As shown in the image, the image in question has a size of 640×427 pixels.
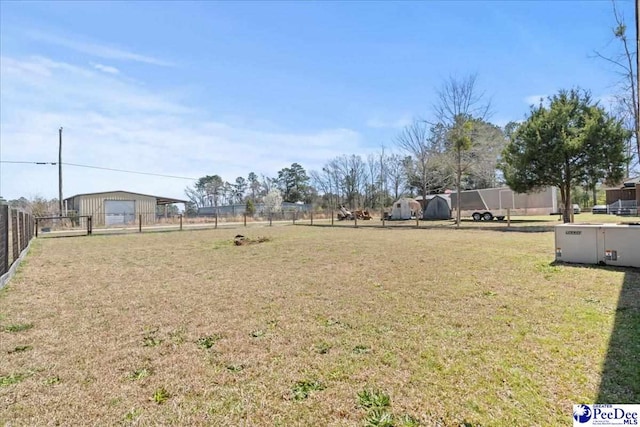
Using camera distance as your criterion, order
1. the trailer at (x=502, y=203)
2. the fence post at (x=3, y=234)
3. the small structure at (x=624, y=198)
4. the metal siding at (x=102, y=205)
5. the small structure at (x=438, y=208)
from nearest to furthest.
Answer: the fence post at (x=3, y=234) → the small structure at (x=624, y=198) → the trailer at (x=502, y=203) → the small structure at (x=438, y=208) → the metal siding at (x=102, y=205)

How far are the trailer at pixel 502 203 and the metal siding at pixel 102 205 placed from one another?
87.3ft

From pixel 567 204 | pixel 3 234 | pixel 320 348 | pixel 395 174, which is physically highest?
pixel 395 174

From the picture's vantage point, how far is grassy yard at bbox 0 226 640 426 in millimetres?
2121

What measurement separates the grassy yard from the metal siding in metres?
29.1

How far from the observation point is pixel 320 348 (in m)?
3.04

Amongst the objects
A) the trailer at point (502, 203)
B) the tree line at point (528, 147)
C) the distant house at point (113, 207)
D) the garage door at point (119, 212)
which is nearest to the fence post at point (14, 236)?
the tree line at point (528, 147)

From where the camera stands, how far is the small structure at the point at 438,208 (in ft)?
92.1

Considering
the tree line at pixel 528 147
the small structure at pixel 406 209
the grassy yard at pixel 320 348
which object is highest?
the tree line at pixel 528 147

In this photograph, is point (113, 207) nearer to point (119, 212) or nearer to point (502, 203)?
point (119, 212)

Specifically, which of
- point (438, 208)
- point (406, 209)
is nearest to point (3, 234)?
point (438, 208)

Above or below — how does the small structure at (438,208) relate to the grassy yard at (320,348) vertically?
above

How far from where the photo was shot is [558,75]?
1919 centimetres

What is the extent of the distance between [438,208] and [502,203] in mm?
4832

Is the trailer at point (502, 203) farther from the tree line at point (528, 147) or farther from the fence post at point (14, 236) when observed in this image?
the fence post at point (14, 236)
